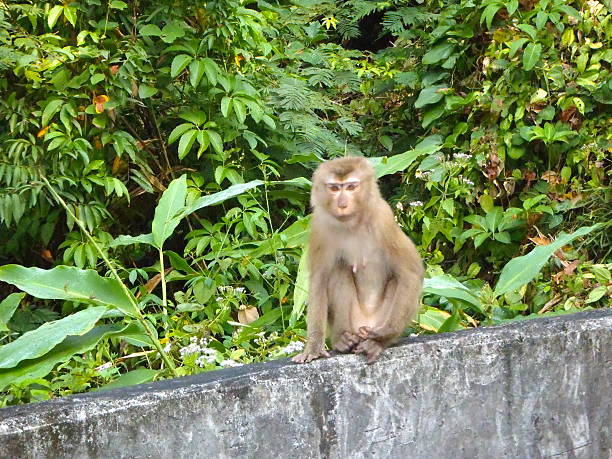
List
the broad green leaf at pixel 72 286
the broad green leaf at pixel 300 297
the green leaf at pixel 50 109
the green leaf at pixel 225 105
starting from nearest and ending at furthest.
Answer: the broad green leaf at pixel 72 286 < the broad green leaf at pixel 300 297 < the green leaf at pixel 50 109 < the green leaf at pixel 225 105

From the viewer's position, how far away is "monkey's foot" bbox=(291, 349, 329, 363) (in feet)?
11.1

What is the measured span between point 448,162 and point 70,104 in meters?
2.51

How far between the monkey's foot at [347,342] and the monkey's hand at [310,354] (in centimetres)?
9

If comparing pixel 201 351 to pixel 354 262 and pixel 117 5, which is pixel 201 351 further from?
pixel 117 5

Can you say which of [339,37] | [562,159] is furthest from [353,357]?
[339,37]

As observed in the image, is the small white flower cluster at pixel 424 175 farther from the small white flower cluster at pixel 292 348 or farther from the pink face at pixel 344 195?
the pink face at pixel 344 195

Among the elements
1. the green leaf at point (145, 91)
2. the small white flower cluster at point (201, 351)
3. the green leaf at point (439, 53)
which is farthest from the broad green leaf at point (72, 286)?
the green leaf at point (439, 53)

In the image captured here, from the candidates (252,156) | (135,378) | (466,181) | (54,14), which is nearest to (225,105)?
(252,156)

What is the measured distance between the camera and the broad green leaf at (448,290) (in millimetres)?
4422

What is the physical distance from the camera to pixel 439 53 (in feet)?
22.7

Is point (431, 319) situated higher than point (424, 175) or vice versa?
point (424, 175)

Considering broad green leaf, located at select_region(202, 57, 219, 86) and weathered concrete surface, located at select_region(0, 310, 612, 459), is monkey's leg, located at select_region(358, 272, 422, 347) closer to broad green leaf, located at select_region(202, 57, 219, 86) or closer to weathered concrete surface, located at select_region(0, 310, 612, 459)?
weathered concrete surface, located at select_region(0, 310, 612, 459)

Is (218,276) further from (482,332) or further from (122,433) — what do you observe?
(122,433)

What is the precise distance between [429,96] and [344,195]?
3265 millimetres
